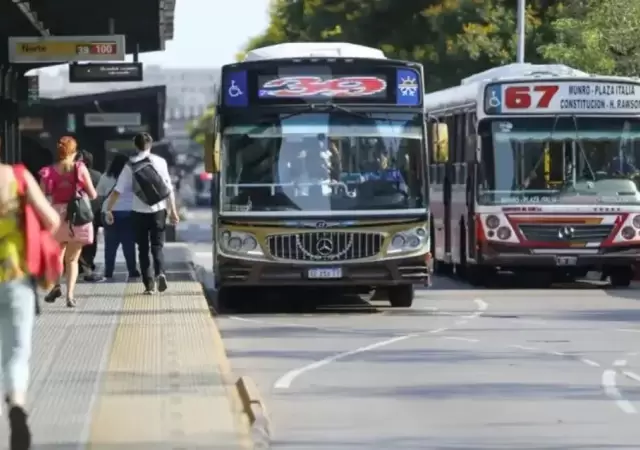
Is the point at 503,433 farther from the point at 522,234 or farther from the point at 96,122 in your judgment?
the point at 96,122

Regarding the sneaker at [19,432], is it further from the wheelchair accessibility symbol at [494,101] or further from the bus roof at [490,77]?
the bus roof at [490,77]

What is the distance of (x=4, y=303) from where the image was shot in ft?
34.7

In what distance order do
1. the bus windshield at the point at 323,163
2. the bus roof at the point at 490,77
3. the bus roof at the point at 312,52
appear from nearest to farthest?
the bus windshield at the point at 323,163
the bus roof at the point at 312,52
the bus roof at the point at 490,77

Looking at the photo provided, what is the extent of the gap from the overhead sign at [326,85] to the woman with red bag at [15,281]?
41.1ft

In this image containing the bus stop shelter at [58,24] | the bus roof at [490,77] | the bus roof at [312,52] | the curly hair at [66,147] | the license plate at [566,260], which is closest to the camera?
the curly hair at [66,147]

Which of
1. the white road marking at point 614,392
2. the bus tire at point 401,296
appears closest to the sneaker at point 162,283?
the bus tire at point 401,296

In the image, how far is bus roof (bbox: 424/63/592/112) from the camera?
93.4 ft

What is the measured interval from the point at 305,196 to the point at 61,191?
2.82 meters

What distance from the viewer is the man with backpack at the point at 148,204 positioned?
2306 cm

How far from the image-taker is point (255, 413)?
12.7m

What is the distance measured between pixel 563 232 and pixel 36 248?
1752 centimetres

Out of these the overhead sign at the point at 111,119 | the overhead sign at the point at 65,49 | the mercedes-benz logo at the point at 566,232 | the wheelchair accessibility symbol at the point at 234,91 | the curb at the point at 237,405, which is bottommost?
the curb at the point at 237,405

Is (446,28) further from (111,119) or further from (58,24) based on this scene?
(58,24)

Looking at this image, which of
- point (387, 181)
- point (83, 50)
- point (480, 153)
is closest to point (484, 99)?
point (480, 153)
